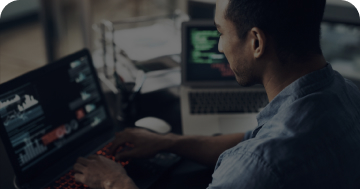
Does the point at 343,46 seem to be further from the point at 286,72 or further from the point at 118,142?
the point at 118,142

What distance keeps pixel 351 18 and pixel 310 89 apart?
75 cm

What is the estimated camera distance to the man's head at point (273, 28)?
70 centimetres

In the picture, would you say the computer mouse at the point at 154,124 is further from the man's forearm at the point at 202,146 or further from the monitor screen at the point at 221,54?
the monitor screen at the point at 221,54

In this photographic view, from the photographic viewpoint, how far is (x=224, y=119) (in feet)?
4.38

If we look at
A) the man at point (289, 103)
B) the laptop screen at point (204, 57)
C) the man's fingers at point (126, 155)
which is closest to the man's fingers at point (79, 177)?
the man's fingers at point (126, 155)

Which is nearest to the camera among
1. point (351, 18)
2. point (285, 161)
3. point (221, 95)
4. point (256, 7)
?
point (285, 161)

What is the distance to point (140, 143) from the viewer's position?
1.10m

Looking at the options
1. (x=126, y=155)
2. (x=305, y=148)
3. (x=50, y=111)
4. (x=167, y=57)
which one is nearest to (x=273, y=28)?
(x=305, y=148)

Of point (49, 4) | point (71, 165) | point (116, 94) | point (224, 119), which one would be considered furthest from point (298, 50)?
point (49, 4)

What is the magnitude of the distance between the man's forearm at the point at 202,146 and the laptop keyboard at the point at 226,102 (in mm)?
257

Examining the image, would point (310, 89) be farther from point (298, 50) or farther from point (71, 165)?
point (71, 165)

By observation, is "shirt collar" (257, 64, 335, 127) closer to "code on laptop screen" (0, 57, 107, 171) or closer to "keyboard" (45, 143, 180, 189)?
"keyboard" (45, 143, 180, 189)

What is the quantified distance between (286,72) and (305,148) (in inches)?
7.9

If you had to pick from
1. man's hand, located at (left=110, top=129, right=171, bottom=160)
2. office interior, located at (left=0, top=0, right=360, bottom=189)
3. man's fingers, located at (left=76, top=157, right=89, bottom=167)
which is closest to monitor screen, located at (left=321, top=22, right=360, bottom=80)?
office interior, located at (left=0, top=0, right=360, bottom=189)
